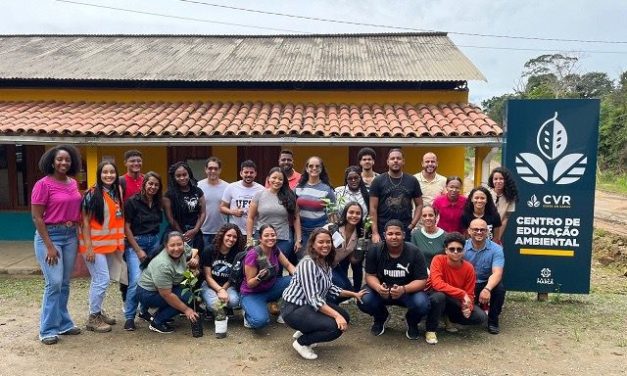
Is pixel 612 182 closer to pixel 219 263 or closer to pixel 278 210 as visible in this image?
pixel 278 210

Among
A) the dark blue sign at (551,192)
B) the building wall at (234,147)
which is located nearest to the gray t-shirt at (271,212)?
the dark blue sign at (551,192)

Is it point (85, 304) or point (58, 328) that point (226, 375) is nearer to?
point (58, 328)

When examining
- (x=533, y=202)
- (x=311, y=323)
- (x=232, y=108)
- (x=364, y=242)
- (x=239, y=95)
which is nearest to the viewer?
(x=311, y=323)

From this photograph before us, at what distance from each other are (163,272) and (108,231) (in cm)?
67

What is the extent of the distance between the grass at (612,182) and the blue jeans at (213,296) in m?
21.6

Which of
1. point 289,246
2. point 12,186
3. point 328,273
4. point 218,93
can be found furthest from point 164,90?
point 328,273

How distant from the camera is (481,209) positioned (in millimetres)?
4910

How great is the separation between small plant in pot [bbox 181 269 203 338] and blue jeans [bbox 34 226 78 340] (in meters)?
1.04

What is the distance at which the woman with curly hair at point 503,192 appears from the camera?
5207 mm

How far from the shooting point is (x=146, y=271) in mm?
4648

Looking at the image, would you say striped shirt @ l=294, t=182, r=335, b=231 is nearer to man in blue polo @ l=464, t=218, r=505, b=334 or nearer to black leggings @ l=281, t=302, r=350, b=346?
black leggings @ l=281, t=302, r=350, b=346

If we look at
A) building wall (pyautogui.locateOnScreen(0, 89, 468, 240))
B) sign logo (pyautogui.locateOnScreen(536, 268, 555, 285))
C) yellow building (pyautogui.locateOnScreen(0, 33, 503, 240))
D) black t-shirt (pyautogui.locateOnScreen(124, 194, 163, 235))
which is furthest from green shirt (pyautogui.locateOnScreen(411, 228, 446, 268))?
building wall (pyautogui.locateOnScreen(0, 89, 468, 240))

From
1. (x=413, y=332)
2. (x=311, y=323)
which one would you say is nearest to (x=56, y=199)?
(x=311, y=323)

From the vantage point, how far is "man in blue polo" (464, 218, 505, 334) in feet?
15.3
